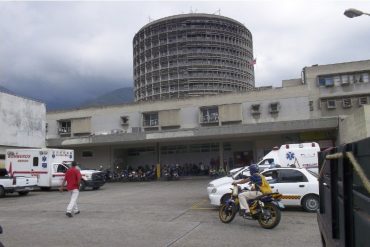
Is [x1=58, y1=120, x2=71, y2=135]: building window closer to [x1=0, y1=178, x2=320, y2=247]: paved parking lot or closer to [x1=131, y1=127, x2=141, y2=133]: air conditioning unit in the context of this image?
[x1=131, y1=127, x2=141, y2=133]: air conditioning unit

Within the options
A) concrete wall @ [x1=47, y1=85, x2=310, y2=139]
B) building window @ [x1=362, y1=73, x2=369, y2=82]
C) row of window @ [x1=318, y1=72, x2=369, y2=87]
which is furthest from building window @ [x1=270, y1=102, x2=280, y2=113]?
building window @ [x1=362, y1=73, x2=369, y2=82]

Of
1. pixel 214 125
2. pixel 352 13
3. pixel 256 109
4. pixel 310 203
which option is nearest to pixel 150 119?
pixel 214 125

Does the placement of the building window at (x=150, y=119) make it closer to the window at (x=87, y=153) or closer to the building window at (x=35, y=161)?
the window at (x=87, y=153)

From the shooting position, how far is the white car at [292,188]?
1401cm

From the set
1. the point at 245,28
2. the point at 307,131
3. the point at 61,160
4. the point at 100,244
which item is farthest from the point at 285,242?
the point at 245,28

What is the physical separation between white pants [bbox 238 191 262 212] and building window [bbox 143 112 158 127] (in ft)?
112

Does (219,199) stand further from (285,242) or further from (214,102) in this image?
(214,102)

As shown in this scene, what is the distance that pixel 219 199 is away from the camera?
1449 centimetres

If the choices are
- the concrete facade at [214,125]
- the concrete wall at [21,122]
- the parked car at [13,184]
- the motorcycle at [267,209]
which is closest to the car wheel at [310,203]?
the motorcycle at [267,209]

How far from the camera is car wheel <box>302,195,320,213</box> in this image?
1391 centimetres

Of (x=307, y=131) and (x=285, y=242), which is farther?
(x=307, y=131)

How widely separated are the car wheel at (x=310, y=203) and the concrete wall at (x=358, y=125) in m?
5.96

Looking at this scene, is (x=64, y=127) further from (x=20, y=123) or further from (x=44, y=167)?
(x=44, y=167)

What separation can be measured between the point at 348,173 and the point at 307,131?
118 ft
